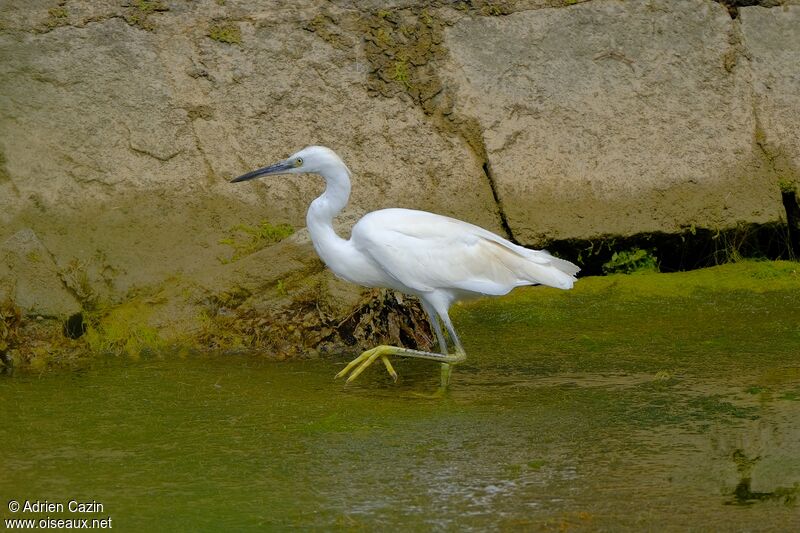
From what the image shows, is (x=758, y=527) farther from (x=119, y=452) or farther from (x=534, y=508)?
(x=119, y=452)

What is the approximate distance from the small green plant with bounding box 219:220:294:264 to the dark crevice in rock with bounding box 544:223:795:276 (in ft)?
5.45

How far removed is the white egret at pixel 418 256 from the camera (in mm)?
5844

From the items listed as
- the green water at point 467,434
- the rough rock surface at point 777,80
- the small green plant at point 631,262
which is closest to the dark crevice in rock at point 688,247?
the small green plant at point 631,262

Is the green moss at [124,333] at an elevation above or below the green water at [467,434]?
above

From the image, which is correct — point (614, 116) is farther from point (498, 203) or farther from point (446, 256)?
point (446, 256)

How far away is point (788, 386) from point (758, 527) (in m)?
1.82

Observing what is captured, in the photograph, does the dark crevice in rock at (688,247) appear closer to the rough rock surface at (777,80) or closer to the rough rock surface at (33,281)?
the rough rock surface at (777,80)

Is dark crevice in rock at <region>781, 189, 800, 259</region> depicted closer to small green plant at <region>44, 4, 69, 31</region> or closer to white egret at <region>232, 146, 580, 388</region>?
white egret at <region>232, 146, 580, 388</region>

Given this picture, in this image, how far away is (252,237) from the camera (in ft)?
24.2

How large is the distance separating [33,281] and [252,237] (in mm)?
1407

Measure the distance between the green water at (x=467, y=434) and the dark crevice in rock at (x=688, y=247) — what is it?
75 cm

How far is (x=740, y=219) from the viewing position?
7.73 metres

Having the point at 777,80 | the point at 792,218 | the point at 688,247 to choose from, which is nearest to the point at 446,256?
the point at 688,247

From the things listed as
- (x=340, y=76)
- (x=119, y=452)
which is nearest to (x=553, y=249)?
(x=340, y=76)
